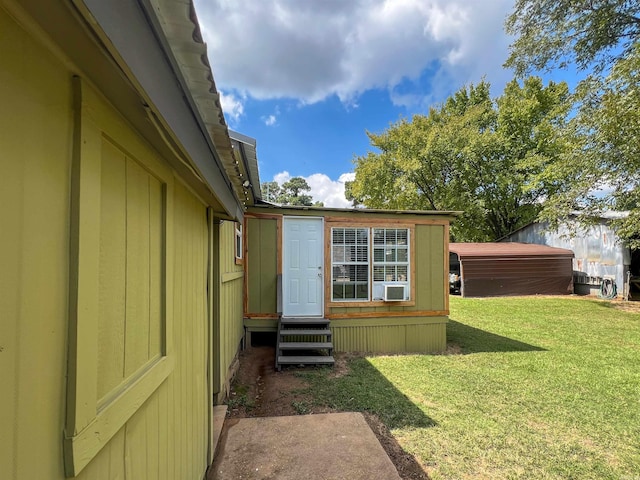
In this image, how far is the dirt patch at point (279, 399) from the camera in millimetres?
2744

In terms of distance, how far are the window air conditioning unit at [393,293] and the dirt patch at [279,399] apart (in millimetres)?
1339

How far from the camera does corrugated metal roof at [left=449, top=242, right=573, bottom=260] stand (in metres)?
13.6

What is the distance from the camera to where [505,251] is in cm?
1389

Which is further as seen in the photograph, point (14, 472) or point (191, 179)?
point (191, 179)

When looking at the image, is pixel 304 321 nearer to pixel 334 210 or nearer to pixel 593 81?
pixel 334 210

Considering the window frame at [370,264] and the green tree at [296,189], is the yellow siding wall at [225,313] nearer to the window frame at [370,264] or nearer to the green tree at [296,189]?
the window frame at [370,264]

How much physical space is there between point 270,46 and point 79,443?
A: 7.51m

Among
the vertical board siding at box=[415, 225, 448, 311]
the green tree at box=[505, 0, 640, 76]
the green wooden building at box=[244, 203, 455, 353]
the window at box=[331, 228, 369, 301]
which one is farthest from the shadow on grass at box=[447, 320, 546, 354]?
the green tree at box=[505, 0, 640, 76]

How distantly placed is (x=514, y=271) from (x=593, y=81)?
7326 mm

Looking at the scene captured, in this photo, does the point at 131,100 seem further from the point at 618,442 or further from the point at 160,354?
the point at 618,442

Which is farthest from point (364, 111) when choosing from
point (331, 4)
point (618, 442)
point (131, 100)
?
point (131, 100)

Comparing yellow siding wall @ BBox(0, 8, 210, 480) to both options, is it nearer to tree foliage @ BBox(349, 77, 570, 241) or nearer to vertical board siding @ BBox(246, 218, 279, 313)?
vertical board siding @ BBox(246, 218, 279, 313)

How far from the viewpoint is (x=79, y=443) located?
29.7 inches

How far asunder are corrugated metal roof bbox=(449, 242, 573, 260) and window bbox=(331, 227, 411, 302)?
8628mm
